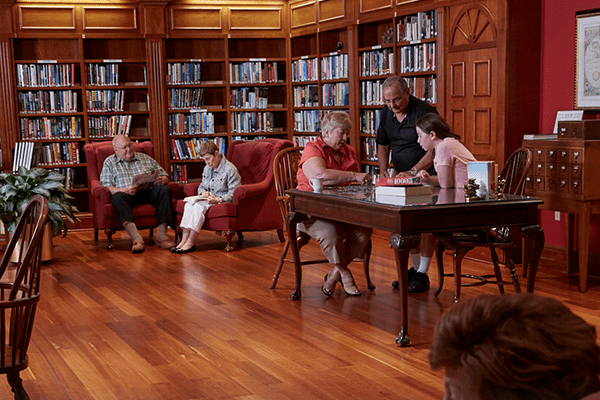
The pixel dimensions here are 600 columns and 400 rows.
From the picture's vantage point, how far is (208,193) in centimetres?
680

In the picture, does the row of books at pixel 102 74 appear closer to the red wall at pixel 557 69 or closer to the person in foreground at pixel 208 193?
the person in foreground at pixel 208 193

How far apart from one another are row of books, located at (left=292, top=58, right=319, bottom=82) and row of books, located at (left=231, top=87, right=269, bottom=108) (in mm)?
426

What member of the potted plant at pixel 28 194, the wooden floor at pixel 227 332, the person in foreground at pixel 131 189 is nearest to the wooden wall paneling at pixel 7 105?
the person in foreground at pixel 131 189

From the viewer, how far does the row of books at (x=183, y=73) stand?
8.44 meters

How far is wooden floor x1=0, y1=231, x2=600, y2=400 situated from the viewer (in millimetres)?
3152

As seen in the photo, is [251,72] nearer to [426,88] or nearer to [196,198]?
[196,198]

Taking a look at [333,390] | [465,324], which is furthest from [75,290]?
[465,324]

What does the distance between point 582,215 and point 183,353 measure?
278 centimetres

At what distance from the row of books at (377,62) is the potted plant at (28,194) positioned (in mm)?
3261

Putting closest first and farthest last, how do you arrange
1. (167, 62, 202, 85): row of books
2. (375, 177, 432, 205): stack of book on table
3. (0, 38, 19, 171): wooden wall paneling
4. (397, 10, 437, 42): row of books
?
1. (375, 177, 432, 205): stack of book on table
2. (397, 10, 437, 42): row of books
3. (0, 38, 19, 171): wooden wall paneling
4. (167, 62, 202, 85): row of books

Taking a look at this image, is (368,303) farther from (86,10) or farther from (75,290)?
(86,10)

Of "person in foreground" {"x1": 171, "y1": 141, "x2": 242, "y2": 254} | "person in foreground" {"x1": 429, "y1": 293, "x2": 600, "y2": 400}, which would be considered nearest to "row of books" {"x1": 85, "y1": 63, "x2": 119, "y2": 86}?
"person in foreground" {"x1": 171, "y1": 141, "x2": 242, "y2": 254}

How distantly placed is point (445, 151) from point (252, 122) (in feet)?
16.2

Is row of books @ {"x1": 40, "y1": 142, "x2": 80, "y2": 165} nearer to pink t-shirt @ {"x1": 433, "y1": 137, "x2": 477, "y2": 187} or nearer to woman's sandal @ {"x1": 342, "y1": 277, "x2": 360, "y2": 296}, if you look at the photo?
woman's sandal @ {"x1": 342, "y1": 277, "x2": 360, "y2": 296}
